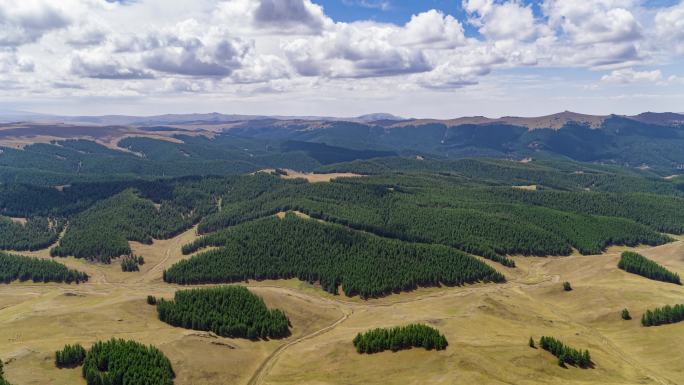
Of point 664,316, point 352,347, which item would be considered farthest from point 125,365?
point 664,316

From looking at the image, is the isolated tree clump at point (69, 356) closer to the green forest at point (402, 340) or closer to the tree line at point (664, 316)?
the green forest at point (402, 340)

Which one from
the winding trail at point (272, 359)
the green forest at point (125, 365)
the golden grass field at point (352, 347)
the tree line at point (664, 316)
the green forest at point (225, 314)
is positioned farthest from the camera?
the tree line at point (664, 316)

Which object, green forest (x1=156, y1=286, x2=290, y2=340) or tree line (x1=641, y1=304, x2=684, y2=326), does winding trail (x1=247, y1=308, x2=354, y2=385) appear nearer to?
green forest (x1=156, y1=286, x2=290, y2=340)

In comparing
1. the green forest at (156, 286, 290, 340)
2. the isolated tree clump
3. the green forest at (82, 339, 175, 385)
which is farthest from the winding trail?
the isolated tree clump

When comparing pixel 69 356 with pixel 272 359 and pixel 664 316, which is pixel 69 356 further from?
pixel 664 316

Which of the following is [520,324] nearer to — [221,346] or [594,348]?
[594,348]

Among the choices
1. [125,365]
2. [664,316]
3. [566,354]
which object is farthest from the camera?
[664,316]

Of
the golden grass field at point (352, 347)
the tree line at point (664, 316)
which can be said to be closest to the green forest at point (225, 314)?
the golden grass field at point (352, 347)
